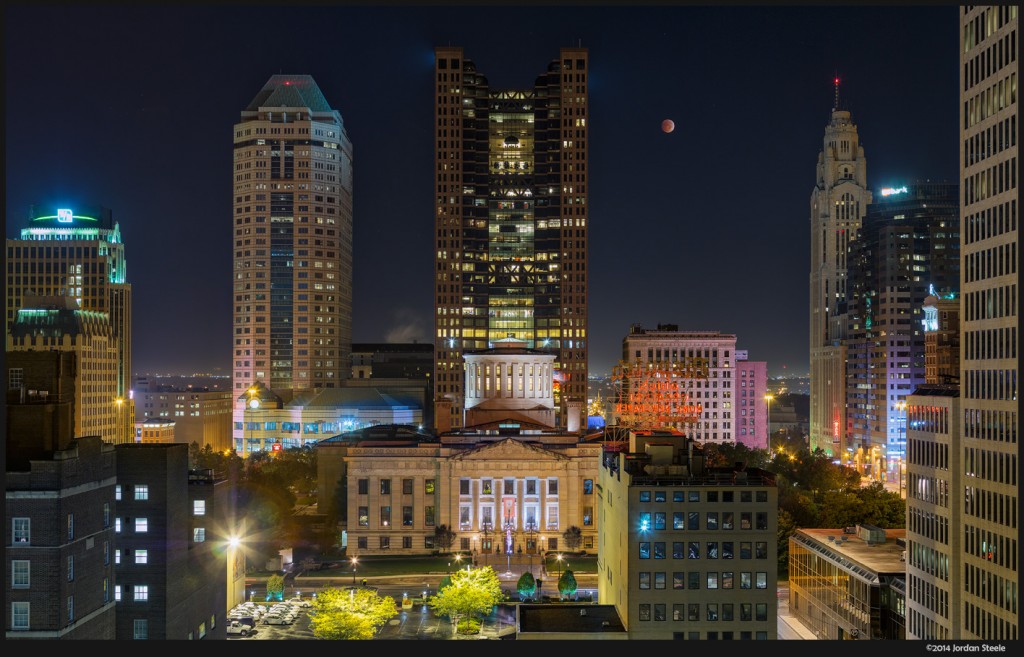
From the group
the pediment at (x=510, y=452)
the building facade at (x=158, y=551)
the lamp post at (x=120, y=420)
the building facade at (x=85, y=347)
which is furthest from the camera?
the lamp post at (x=120, y=420)

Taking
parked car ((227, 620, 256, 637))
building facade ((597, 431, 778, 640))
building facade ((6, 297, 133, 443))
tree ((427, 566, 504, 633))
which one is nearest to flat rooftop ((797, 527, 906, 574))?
building facade ((597, 431, 778, 640))

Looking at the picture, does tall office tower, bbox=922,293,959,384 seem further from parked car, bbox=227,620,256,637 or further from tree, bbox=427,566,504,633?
parked car, bbox=227,620,256,637

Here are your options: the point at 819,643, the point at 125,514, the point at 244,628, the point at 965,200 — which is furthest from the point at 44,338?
the point at 819,643

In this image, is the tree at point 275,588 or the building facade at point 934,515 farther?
the tree at point 275,588

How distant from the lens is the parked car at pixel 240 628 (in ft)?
276

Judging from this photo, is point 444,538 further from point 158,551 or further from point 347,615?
point 158,551

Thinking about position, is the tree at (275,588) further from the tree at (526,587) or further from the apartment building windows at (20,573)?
the apartment building windows at (20,573)

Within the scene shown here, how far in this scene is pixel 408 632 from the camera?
86.8 metres

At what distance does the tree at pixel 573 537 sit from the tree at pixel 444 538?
15.2m

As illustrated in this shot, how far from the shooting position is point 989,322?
69.9 metres

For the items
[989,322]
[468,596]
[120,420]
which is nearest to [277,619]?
[468,596]

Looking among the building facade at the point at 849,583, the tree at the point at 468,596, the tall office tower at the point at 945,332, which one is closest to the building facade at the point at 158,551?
the tree at the point at 468,596

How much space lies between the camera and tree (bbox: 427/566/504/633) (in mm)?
86562

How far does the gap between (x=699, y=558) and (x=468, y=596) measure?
23701 mm
